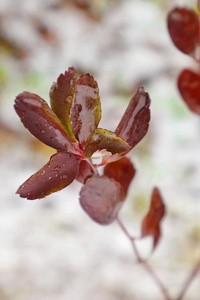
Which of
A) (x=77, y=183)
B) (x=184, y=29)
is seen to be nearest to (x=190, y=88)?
(x=184, y=29)

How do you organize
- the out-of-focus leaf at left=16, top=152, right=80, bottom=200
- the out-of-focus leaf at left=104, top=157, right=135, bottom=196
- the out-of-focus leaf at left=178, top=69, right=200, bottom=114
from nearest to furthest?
1. the out-of-focus leaf at left=16, top=152, right=80, bottom=200
2. the out-of-focus leaf at left=104, top=157, right=135, bottom=196
3. the out-of-focus leaf at left=178, top=69, right=200, bottom=114

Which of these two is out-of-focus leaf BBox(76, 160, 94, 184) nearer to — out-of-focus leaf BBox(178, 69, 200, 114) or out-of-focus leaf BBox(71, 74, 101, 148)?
out-of-focus leaf BBox(71, 74, 101, 148)

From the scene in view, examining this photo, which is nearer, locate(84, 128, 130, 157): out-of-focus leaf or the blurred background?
locate(84, 128, 130, 157): out-of-focus leaf

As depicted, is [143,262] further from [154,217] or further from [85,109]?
[85,109]

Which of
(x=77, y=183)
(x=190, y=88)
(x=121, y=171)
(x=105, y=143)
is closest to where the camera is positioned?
(x=105, y=143)

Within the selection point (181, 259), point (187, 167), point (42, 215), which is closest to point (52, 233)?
point (42, 215)

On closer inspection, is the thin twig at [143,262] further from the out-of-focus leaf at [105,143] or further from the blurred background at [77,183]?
the blurred background at [77,183]

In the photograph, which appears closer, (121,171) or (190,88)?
(121,171)

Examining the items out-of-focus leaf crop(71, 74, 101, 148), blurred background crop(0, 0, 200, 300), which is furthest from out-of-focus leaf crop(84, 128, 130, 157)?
blurred background crop(0, 0, 200, 300)
